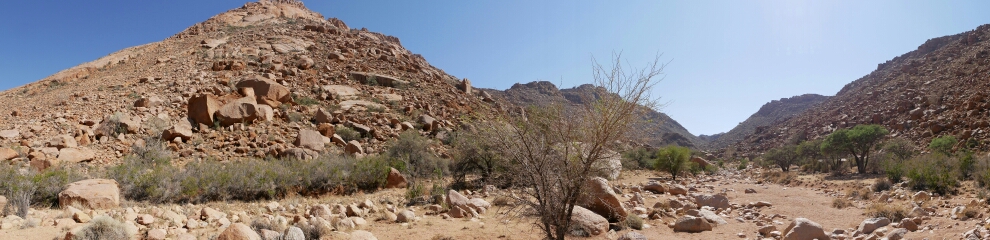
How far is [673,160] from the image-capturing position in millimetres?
24609

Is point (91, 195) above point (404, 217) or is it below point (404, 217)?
above

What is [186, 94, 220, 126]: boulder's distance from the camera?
16.4 metres

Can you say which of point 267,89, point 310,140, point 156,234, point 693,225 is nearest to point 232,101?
point 267,89

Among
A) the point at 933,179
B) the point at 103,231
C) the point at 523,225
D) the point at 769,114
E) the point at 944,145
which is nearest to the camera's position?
the point at 103,231

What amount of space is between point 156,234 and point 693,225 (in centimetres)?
938

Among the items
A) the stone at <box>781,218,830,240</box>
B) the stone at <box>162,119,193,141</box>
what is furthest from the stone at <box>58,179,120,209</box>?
the stone at <box>781,218,830,240</box>

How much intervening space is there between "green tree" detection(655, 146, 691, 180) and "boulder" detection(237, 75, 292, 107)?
19.6 meters

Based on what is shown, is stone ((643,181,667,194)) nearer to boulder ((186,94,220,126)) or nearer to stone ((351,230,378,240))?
stone ((351,230,378,240))

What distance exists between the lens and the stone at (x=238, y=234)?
5.80 m

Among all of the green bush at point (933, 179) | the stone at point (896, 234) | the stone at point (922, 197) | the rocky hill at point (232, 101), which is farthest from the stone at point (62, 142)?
the green bush at point (933, 179)

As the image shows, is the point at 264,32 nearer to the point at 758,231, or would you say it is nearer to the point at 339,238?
the point at 339,238

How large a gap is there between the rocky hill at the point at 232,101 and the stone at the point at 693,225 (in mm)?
5130

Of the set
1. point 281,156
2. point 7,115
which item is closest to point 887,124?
point 281,156

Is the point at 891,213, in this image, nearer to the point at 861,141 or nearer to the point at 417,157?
the point at 417,157
